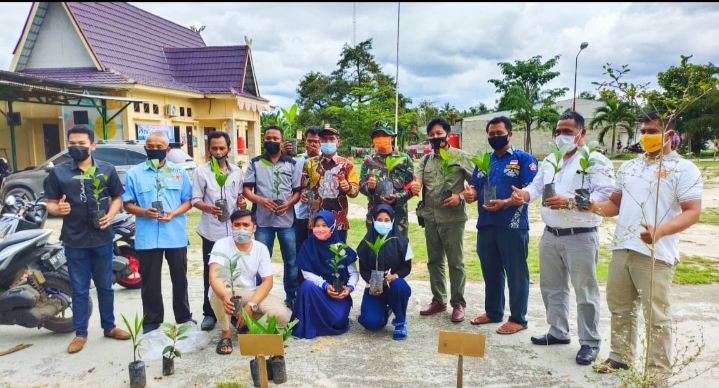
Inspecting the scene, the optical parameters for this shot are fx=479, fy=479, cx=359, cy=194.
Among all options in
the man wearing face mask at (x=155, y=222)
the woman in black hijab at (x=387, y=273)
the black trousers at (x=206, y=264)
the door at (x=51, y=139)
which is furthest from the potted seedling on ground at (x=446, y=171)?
the door at (x=51, y=139)

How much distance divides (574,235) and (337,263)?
196 cm

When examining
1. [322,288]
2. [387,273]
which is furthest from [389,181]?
[322,288]

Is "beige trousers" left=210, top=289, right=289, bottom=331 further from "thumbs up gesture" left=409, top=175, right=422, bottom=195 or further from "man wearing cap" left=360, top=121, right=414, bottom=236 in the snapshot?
"thumbs up gesture" left=409, top=175, right=422, bottom=195

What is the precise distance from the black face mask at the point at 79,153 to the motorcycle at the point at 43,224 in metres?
0.86

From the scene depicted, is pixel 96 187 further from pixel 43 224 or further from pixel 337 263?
pixel 337 263

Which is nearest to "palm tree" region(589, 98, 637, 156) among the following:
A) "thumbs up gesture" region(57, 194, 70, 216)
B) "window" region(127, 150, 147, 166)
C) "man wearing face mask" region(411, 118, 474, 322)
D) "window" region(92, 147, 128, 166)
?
"window" region(127, 150, 147, 166)

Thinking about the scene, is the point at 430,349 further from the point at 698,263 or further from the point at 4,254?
the point at 698,263

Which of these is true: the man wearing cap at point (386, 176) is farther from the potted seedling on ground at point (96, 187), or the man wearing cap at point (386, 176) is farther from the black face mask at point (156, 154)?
the potted seedling on ground at point (96, 187)

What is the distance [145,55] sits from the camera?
19.4m

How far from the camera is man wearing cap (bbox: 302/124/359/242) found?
4848 millimetres

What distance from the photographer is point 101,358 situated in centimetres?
392

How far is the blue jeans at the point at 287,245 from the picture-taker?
4.86 meters

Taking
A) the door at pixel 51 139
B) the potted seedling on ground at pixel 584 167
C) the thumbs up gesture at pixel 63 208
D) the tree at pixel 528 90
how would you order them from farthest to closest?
the tree at pixel 528 90
the door at pixel 51 139
the thumbs up gesture at pixel 63 208
the potted seedling on ground at pixel 584 167

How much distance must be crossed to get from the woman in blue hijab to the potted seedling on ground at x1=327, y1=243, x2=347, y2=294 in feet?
0.07
